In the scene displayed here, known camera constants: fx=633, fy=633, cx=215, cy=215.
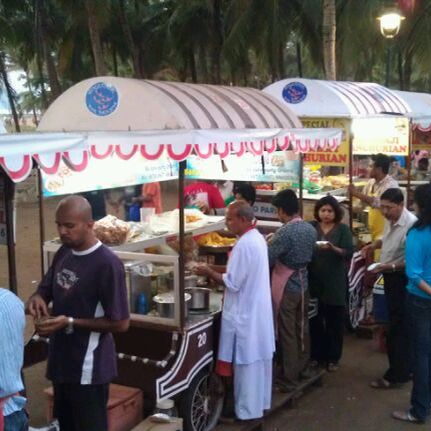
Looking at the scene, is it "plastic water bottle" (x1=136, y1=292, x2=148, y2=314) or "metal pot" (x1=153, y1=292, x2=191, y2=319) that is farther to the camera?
"plastic water bottle" (x1=136, y1=292, x2=148, y2=314)

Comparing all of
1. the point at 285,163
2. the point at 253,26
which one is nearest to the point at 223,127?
the point at 285,163

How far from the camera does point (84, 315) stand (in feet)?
11.2

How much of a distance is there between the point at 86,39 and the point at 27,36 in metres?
3.84

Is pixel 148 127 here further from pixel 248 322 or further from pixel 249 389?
pixel 249 389

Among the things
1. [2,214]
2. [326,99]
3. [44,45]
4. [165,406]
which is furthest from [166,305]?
[44,45]

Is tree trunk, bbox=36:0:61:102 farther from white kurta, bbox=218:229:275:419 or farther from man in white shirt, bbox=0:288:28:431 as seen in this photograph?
man in white shirt, bbox=0:288:28:431

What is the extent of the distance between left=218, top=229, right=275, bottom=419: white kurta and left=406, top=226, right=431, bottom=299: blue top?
3.68 ft

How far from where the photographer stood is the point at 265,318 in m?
4.99

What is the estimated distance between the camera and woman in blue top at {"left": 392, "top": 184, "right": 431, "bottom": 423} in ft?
16.0

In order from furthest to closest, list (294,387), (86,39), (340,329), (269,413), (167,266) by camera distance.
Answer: (86,39) < (340,329) < (294,387) < (269,413) < (167,266)

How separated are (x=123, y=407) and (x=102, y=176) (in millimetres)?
1692

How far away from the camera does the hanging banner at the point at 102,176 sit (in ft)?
15.0

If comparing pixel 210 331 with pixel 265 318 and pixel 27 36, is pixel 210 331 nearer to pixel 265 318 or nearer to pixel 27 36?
pixel 265 318

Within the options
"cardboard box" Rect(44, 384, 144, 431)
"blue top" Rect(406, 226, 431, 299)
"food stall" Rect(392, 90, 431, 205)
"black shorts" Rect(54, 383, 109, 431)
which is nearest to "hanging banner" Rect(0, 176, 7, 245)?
"black shorts" Rect(54, 383, 109, 431)
